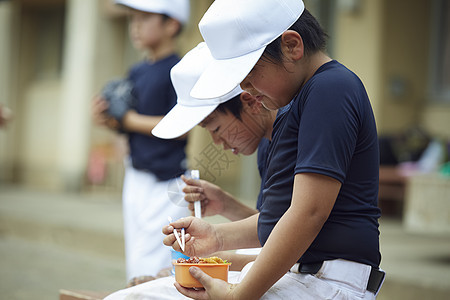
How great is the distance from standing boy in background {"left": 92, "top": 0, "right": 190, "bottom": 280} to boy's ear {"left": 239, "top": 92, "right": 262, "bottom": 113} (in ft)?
3.64

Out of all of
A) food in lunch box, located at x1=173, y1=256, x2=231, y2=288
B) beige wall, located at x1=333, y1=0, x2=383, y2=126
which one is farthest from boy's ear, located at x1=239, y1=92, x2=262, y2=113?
beige wall, located at x1=333, y1=0, x2=383, y2=126

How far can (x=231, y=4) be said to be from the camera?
5.55ft

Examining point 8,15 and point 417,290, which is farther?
point 8,15

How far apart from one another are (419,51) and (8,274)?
5.35 meters

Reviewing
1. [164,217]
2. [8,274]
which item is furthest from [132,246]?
[8,274]

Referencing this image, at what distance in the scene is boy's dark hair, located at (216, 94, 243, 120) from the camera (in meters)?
2.20

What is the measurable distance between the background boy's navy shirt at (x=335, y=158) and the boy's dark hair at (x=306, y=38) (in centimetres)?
7

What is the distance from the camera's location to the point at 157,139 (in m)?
3.45

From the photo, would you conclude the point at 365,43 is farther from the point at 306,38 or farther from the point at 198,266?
the point at 198,266

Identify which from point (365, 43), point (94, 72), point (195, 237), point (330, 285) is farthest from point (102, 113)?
point (94, 72)

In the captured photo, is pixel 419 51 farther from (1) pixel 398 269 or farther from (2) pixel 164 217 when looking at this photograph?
(2) pixel 164 217

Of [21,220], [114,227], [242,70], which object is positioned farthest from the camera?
[21,220]

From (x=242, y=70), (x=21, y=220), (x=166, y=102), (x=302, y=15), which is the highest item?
(x=302, y=15)

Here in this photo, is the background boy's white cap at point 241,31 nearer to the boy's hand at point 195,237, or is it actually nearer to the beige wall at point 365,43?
the boy's hand at point 195,237
